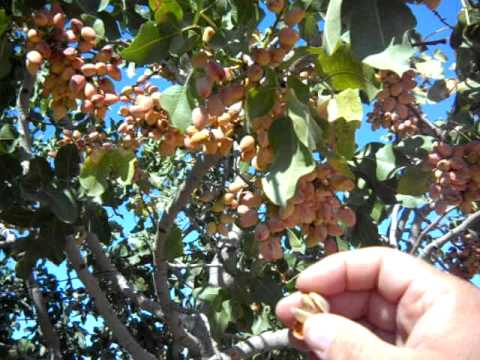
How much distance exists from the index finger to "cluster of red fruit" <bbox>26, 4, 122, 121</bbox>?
66 centimetres

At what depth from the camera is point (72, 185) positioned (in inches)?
72.1

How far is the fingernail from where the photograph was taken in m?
0.85

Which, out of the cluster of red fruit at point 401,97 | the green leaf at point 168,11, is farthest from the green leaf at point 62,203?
the cluster of red fruit at point 401,97

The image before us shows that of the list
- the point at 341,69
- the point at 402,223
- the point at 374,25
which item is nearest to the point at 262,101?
the point at 341,69

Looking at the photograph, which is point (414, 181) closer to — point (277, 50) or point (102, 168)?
point (277, 50)

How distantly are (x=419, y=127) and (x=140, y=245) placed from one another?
62.2 inches

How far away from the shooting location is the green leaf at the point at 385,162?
1716 millimetres

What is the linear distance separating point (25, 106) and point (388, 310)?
125cm

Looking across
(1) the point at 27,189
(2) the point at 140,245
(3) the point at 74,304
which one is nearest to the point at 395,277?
(1) the point at 27,189

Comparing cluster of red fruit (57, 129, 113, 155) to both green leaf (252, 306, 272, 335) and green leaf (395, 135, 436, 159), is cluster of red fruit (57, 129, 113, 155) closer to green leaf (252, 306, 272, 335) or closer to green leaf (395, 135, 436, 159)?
green leaf (252, 306, 272, 335)

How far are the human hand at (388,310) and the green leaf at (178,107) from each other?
0.42 meters

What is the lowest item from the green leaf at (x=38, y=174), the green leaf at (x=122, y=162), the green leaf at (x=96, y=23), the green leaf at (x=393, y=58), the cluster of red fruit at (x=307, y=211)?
the green leaf at (x=393, y=58)

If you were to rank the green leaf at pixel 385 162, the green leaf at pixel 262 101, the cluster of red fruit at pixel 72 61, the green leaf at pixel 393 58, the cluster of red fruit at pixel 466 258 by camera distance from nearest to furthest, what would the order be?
the green leaf at pixel 393 58, the green leaf at pixel 262 101, the cluster of red fruit at pixel 72 61, the green leaf at pixel 385 162, the cluster of red fruit at pixel 466 258

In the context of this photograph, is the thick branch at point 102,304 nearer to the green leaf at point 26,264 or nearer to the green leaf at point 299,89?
the green leaf at point 26,264
